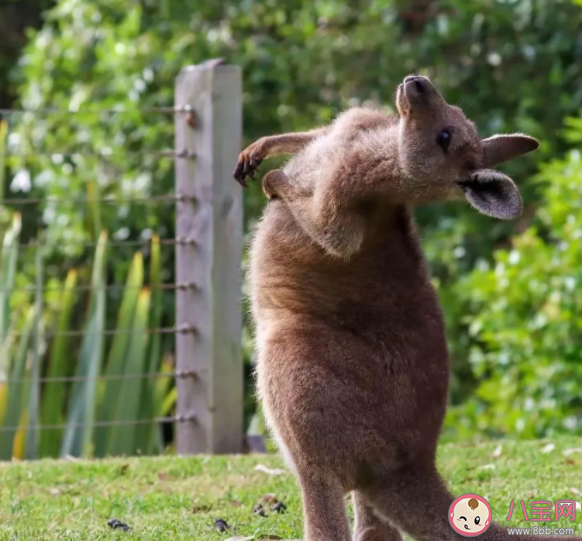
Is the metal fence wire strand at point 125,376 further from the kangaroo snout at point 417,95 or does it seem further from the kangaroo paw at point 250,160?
the kangaroo snout at point 417,95

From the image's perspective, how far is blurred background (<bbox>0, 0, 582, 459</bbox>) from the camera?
7887 millimetres

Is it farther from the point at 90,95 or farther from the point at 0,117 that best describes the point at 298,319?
the point at 0,117

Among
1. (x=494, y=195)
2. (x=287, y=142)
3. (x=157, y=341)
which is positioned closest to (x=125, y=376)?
(x=157, y=341)

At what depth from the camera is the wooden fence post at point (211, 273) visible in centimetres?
651

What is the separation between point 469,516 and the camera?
3.64 meters

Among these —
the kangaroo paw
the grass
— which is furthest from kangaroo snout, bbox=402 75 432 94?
the grass

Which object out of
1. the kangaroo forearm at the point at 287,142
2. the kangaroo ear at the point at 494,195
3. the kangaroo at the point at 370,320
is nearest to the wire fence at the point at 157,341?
the kangaroo forearm at the point at 287,142

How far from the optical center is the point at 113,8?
32.3ft

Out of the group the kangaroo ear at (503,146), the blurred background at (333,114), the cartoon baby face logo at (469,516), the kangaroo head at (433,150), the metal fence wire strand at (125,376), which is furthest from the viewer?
the blurred background at (333,114)

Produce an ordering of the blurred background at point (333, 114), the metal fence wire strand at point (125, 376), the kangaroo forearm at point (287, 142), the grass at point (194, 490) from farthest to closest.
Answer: the blurred background at point (333, 114)
the metal fence wire strand at point (125, 376)
the kangaroo forearm at point (287, 142)
the grass at point (194, 490)

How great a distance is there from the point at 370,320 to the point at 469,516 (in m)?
0.70

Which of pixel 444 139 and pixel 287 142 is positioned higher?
pixel 287 142

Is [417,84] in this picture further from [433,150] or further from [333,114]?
[333,114]

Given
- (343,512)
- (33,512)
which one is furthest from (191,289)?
(343,512)
